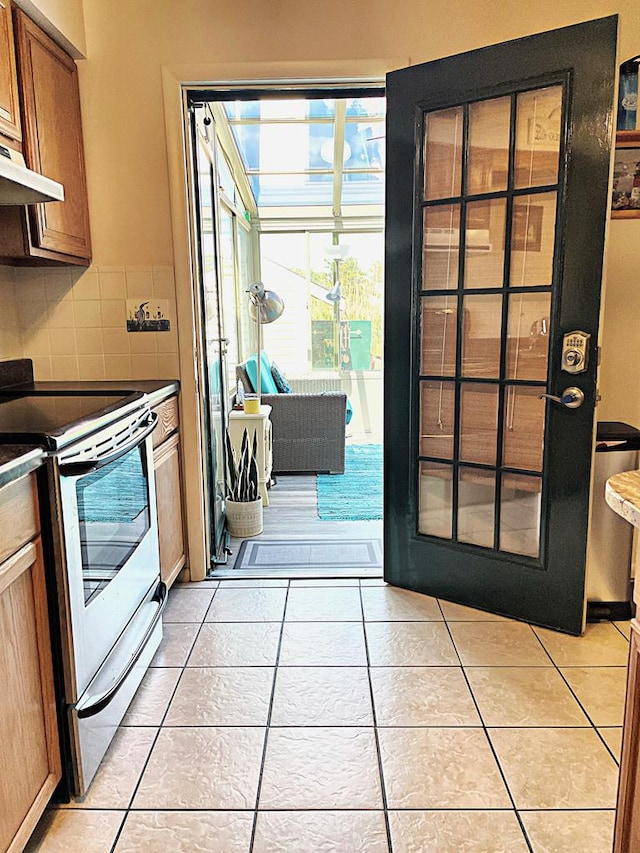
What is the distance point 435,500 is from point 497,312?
2.70 feet

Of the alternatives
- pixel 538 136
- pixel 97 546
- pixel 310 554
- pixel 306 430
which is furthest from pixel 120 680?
pixel 306 430

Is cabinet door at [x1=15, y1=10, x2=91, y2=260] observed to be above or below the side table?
above

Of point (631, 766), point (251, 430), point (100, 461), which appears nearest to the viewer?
point (631, 766)

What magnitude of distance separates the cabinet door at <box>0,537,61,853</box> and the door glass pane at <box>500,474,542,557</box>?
1.71m

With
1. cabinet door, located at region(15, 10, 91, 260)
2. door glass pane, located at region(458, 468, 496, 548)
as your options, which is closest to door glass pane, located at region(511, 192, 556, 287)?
door glass pane, located at region(458, 468, 496, 548)

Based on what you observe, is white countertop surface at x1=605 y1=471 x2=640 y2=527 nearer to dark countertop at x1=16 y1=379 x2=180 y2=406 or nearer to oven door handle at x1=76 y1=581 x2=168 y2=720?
oven door handle at x1=76 y1=581 x2=168 y2=720

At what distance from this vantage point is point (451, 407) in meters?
2.54

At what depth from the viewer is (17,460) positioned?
4.21 ft

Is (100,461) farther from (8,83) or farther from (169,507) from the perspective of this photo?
(8,83)

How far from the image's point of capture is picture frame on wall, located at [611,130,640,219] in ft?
7.88

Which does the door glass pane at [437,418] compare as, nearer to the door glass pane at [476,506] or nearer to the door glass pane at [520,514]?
the door glass pane at [476,506]

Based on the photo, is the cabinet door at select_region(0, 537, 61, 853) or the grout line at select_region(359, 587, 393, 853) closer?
the cabinet door at select_region(0, 537, 61, 853)

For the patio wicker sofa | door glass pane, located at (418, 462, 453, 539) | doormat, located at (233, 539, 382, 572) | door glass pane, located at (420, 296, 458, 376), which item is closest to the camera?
door glass pane, located at (420, 296, 458, 376)

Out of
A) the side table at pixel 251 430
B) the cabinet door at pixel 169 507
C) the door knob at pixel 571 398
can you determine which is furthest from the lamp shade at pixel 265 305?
the door knob at pixel 571 398
